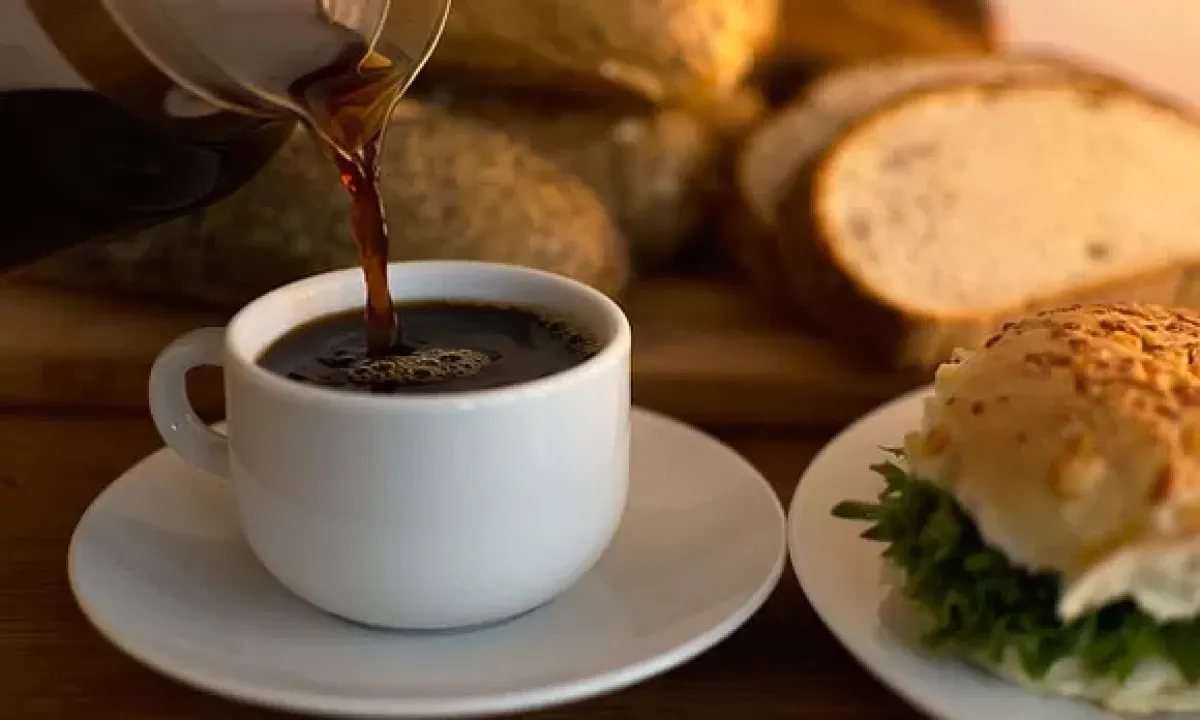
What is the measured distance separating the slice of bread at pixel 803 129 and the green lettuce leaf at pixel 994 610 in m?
0.44

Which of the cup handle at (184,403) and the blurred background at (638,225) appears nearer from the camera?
the cup handle at (184,403)

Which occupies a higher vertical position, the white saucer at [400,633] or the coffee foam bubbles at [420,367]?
the coffee foam bubbles at [420,367]

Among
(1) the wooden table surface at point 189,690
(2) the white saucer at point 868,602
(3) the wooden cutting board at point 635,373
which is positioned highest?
(2) the white saucer at point 868,602

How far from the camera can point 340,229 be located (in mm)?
961

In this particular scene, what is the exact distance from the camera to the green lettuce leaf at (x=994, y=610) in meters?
0.56

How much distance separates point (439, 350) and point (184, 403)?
14 centimetres

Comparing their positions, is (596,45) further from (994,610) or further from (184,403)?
(994,610)

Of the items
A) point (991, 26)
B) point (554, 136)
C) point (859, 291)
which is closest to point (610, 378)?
point (859, 291)

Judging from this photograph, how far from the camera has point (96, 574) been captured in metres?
0.65

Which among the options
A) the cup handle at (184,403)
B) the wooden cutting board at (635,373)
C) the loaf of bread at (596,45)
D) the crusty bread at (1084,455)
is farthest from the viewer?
the loaf of bread at (596,45)

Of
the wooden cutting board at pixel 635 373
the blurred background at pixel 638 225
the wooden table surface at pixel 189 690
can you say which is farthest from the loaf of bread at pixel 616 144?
the wooden table surface at pixel 189 690

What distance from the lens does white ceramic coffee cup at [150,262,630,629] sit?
59 cm

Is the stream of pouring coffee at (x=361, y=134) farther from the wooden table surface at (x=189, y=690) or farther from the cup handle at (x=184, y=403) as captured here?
the wooden table surface at (x=189, y=690)

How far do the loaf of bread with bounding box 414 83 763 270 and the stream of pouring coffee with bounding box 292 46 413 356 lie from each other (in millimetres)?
380
